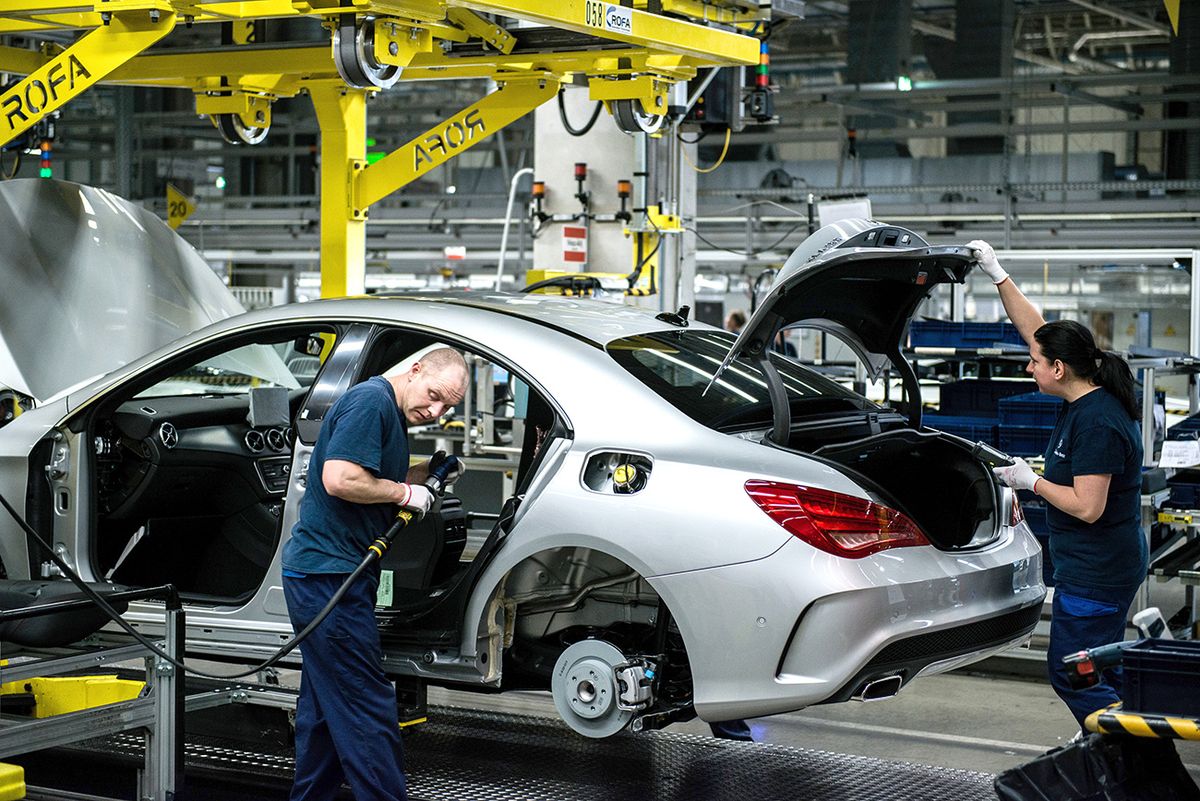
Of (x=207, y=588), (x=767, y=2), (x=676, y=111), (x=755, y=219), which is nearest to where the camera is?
(x=207, y=588)

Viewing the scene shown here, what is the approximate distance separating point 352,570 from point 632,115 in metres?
3.29

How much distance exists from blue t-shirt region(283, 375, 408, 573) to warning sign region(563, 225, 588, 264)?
5823 millimetres

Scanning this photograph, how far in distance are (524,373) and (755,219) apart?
32.4 ft

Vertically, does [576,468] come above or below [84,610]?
above

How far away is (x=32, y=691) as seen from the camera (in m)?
4.53

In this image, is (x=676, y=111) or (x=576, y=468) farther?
(x=676, y=111)

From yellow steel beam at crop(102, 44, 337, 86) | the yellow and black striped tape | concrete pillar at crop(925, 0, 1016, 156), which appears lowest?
the yellow and black striped tape

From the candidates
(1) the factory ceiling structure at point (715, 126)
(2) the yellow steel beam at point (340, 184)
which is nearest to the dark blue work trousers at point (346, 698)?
(1) the factory ceiling structure at point (715, 126)

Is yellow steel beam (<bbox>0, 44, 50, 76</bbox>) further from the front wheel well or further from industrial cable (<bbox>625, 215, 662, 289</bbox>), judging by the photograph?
the front wheel well

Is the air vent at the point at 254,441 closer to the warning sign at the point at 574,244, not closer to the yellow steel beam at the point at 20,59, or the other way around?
the yellow steel beam at the point at 20,59

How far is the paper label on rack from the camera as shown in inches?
257

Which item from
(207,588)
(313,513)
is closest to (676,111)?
(207,588)

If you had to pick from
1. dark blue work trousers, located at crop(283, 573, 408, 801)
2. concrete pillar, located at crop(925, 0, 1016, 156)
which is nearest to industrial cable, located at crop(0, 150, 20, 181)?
dark blue work trousers, located at crop(283, 573, 408, 801)

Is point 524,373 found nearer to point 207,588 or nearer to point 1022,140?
point 207,588
